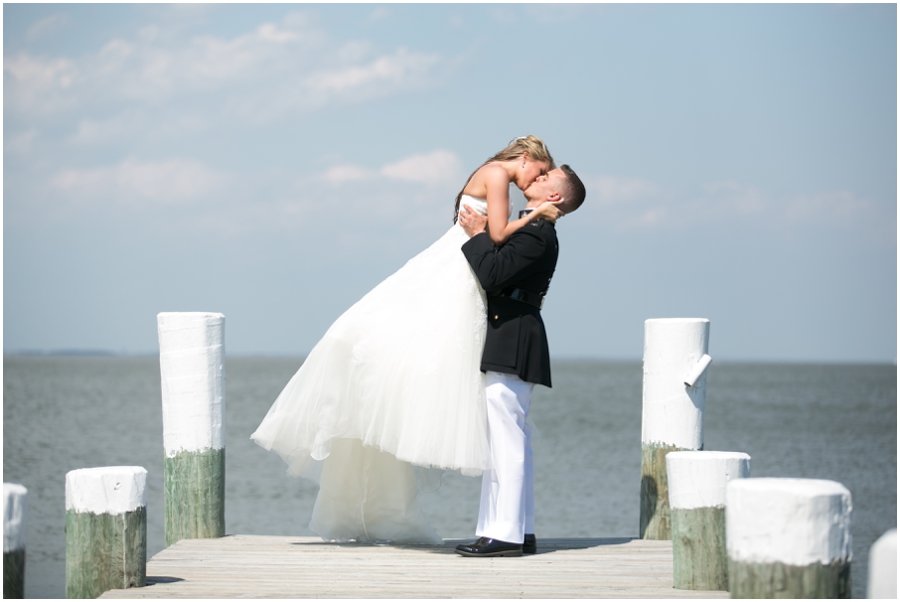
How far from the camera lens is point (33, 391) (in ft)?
232

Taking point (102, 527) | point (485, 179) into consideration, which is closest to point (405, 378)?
point (485, 179)

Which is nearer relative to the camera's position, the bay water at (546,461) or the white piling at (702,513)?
the white piling at (702,513)

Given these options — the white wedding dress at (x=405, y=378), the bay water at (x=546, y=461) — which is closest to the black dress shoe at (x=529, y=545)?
the white wedding dress at (x=405, y=378)

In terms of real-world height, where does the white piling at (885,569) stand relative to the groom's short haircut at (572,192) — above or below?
below

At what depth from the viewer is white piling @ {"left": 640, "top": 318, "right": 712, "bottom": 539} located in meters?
5.97

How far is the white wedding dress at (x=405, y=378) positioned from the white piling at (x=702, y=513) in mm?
1135

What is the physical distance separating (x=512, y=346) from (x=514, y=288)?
1.03 feet

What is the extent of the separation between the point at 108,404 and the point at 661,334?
5388cm

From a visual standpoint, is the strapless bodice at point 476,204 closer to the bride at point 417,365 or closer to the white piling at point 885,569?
the bride at point 417,365

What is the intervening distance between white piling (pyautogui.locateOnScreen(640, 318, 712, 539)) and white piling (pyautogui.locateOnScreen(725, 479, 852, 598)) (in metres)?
2.69

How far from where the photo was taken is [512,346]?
5.18 meters

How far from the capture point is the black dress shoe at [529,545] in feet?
17.7

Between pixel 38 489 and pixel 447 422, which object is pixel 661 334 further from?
pixel 38 489

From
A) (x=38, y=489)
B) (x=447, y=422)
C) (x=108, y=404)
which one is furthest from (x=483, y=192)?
(x=108, y=404)
